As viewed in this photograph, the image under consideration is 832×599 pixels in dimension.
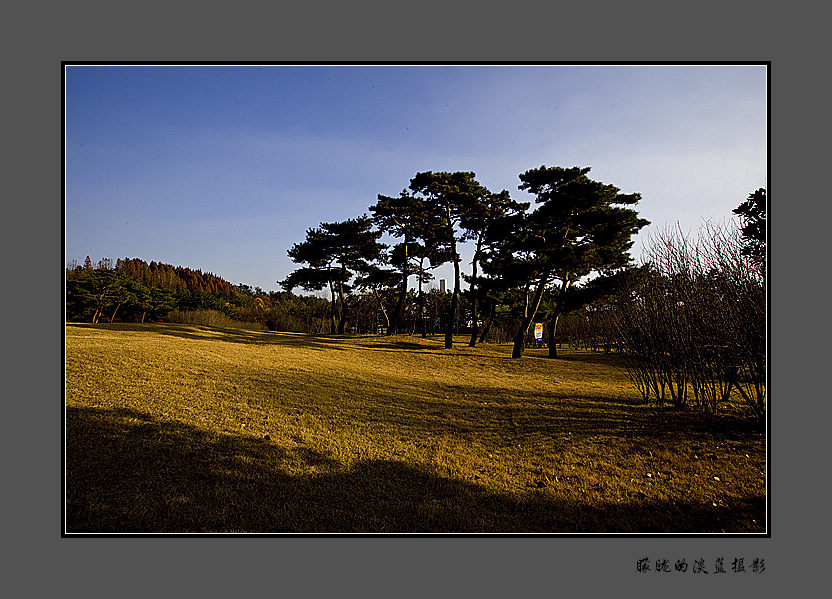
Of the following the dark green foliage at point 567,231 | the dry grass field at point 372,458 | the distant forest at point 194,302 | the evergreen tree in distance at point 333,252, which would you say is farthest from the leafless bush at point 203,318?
the dark green foliage at point 567,231

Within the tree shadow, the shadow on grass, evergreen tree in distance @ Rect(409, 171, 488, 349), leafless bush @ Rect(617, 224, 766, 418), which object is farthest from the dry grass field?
evergreen tree in distance @ Rect(409, 171, 488, 349)

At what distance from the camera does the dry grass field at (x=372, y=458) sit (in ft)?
8.96

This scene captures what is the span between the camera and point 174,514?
259cm

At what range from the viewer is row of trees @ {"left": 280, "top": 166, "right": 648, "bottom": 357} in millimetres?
12102

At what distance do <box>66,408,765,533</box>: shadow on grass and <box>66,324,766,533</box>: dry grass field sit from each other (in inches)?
0.5

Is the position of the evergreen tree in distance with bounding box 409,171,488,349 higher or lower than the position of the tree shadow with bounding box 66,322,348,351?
higher

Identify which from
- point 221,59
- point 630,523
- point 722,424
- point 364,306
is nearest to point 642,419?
point 722,424

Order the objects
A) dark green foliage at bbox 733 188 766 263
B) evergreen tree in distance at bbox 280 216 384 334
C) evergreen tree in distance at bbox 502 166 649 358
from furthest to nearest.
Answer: evergreen tree in distance at bbox 280 216 384 334 → evergreen tree in distance at bbox 502 166 649 358 → dark green foliage at bbox 733 188 766 263

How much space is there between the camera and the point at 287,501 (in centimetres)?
281

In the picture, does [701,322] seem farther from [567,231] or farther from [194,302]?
[194,302]

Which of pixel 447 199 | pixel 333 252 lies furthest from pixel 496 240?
pixel 333 252

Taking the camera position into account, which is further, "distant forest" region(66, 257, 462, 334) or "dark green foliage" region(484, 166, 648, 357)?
"dark green foliage" region(484, 166, 648, 357)

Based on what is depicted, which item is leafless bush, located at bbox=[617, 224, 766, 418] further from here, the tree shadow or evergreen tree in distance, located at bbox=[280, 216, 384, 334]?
evergreen tree in distance, located at bbox=[280, 216, 384, 334]

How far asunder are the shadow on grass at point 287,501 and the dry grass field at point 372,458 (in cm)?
1
